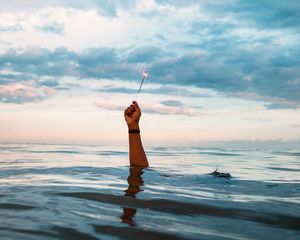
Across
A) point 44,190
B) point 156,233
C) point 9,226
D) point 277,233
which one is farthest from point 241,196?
point 9,226

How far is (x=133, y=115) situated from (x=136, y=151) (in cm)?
113

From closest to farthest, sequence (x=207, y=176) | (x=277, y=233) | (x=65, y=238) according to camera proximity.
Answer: (x=65, y=238) < (x=277, y=233) < (x=207, y=176)

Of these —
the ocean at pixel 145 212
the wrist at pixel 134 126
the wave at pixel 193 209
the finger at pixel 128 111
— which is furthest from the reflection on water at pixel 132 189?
the finger at pixel 128 111

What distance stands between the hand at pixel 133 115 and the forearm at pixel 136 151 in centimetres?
23

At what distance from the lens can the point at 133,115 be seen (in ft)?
27.0

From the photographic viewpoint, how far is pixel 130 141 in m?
8.32

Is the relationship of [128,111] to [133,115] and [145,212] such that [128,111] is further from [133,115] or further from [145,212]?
[145,212]

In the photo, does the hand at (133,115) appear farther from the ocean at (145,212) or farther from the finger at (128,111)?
the ocean at (145,212)

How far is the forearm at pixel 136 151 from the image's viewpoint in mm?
8281

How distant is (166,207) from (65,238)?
1804 millimetres

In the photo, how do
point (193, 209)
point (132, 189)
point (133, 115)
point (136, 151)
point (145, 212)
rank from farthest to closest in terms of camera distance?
point (136, 151), point (133, 115), point (132, 189), point (193, 209), point (145, 212)

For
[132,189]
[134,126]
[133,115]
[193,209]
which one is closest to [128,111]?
[133,115]

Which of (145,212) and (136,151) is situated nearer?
(145,212)

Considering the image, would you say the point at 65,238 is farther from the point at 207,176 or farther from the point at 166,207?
the point at 207,176
